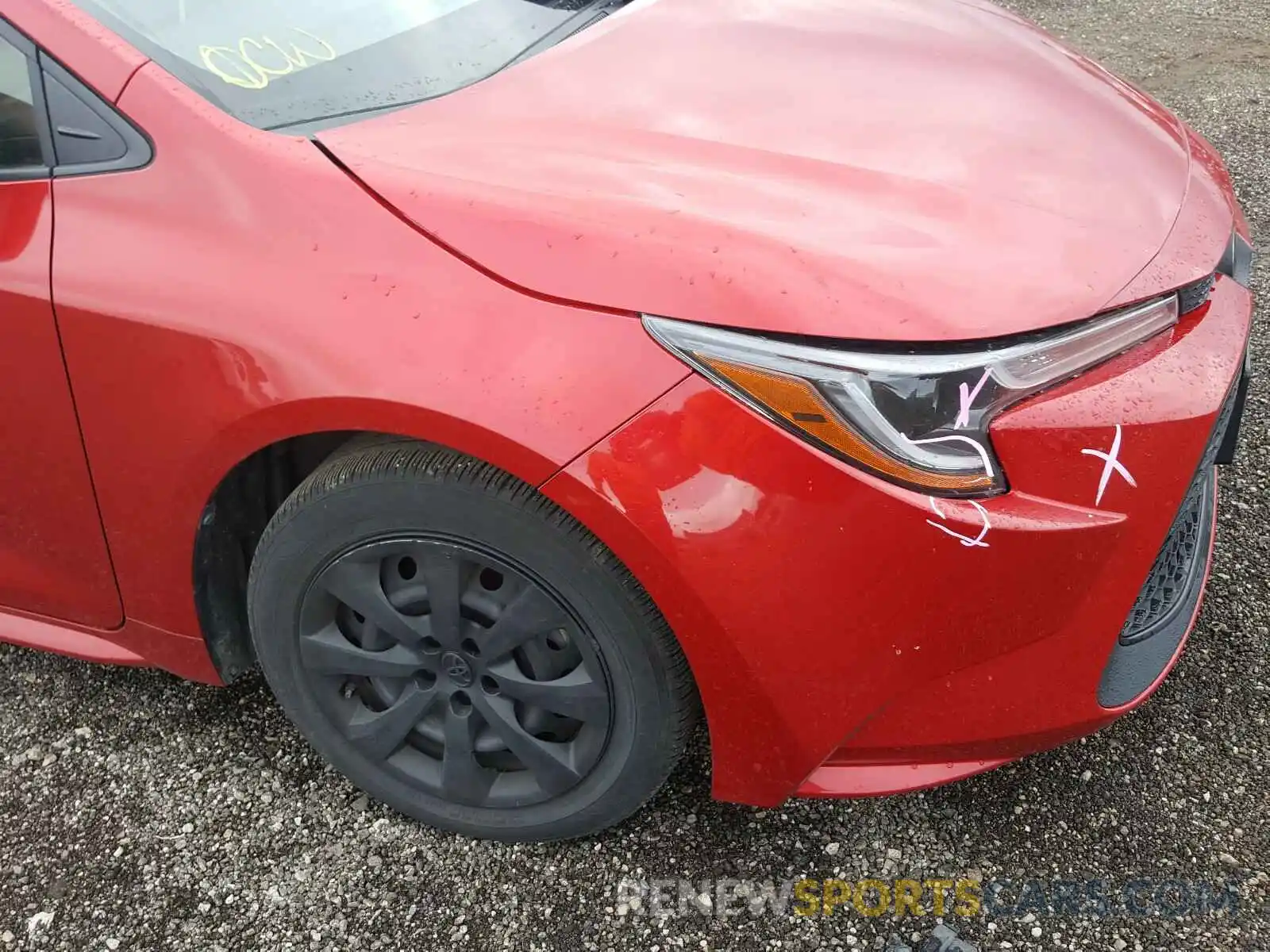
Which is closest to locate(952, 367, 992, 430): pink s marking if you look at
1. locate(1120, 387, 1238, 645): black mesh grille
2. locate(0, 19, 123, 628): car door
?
locate(1120, 387, 1238, 645): black mesh grille

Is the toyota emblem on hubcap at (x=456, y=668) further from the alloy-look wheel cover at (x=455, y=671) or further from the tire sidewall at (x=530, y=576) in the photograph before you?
the tire sidewall at (x=530, y=576)

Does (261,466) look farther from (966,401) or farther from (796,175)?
(966,401)

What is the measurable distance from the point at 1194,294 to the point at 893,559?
0.69 metres

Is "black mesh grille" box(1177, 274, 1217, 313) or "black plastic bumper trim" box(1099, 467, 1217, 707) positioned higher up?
"black mesh grille" box(1177, 274, 1217, 313)

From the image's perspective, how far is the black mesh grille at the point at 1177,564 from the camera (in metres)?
1.51

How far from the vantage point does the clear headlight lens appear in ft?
4.31

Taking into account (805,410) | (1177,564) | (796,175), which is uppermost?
(796,175)

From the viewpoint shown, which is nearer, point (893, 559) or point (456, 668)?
point (893, 559)

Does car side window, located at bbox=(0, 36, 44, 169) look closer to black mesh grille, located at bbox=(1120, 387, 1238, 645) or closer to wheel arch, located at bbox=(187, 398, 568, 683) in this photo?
wheel arch, located at bbox=(187, 398, 568, 683)

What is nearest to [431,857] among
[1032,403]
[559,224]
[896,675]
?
[896,675]

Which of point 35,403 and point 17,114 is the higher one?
point 17,114

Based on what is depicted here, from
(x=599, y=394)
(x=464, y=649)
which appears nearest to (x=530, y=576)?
(x=464, y=649)

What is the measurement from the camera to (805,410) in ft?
4.32

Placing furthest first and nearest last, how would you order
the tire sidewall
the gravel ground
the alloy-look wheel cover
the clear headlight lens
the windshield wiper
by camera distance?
1. the windshield wiper
2. the gravel ground
3. the alloy-look wheel cover
4. the tire sidewall
5. the clear headlight lens
